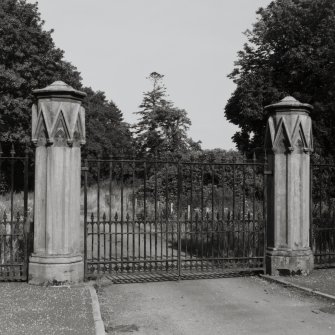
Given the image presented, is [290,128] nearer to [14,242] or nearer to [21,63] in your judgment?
[14,242]

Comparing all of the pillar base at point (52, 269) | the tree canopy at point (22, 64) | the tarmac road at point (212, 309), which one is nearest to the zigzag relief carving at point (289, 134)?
the tarmac road at point (212, 309)

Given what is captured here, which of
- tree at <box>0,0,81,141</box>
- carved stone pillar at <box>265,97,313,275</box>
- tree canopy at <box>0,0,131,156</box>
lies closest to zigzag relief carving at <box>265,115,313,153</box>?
carved stone pillar at <box>265,97,313,275</box>

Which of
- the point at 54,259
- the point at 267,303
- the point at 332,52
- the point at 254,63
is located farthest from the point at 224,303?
the point at 254,63

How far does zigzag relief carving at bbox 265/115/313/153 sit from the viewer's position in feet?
34.8

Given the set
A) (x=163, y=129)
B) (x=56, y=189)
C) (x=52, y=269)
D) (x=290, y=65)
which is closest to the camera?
(x=52, y=269)

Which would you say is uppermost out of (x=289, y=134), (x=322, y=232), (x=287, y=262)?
(x=289, y=134)

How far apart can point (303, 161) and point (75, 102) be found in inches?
196

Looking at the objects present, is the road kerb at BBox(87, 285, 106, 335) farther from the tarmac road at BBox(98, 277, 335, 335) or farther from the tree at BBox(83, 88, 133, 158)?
the tree at BBox(83, 88, 133, 158)

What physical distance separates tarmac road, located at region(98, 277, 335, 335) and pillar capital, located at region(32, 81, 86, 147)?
2954 mm

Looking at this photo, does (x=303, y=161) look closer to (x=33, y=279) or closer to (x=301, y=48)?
(x=33, y=279)

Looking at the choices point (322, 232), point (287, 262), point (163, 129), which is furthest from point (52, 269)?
point (163, 129)

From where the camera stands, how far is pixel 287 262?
10508 millimetres

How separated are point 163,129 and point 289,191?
4585cm

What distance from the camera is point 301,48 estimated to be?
30172 mm
